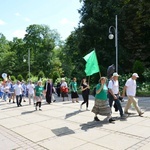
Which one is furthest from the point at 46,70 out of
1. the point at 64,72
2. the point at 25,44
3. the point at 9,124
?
the point at 9,124

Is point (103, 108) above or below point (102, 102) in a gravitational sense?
below

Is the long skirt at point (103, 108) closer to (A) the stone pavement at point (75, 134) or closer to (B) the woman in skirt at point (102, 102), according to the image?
(B) the woman in skirt at point (102, 102)

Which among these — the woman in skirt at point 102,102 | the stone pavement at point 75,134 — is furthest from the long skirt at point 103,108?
the stone pavement at point 75,134

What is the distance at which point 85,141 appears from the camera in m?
6.45

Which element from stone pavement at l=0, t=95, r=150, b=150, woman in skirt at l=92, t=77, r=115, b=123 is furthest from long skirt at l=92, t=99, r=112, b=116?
stone pavement at l=0, t=95, r=150, b=150

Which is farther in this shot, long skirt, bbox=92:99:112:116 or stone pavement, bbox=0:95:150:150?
long skirt, bbox=92:99:112:116

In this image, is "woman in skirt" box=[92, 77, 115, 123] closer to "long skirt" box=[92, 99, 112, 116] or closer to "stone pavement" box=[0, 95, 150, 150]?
"long skirt" box=[92, 99, 112, 116]

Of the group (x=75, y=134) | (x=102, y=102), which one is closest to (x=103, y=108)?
(x=102, y=102)

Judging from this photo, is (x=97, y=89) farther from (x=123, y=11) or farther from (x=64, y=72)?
(x=64, y=72)

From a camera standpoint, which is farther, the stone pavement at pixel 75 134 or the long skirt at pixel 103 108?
the long skirt at pixel 103 108

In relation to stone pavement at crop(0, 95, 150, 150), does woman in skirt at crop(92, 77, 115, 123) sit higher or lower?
higher

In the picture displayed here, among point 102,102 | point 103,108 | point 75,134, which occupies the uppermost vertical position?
point 102,102

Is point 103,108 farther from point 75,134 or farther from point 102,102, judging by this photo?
point 75,134

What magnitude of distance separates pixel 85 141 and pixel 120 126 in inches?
74.9
